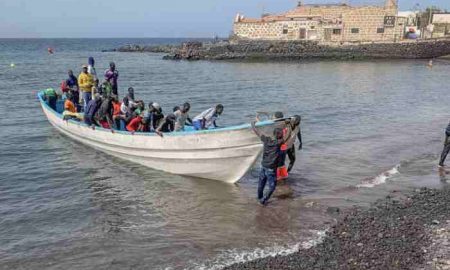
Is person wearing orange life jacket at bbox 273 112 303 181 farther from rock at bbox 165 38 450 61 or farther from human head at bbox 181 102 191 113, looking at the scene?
rock at bbox 165 38 450 61

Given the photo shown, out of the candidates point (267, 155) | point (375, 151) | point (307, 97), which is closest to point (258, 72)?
point (307, 97)

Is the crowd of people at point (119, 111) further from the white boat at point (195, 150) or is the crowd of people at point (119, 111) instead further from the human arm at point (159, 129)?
the white boat at point (195, 150)

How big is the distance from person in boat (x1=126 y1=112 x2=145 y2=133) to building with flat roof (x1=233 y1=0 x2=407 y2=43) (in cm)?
6515

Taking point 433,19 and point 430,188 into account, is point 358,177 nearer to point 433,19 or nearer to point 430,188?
point 430,188

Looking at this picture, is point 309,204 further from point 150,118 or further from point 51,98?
point 51,98

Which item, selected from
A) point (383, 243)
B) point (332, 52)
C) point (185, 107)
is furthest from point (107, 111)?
point (332, 52)

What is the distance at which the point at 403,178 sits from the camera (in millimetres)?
13445

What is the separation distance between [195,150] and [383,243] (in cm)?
585

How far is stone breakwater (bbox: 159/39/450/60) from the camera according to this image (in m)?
69.7

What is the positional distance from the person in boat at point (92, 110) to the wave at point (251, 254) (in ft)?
27.4

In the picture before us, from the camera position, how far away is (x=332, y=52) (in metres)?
70.8

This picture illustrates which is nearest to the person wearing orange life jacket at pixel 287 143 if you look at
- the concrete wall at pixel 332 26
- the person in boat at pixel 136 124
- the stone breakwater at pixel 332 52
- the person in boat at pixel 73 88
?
the person in boat at pixel 136 124

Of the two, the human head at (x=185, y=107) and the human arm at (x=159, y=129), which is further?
the human arm at (x=159, y=129)

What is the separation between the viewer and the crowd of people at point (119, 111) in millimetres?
13250
